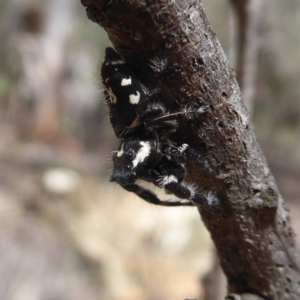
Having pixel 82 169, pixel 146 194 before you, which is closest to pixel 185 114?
pixel 146 194

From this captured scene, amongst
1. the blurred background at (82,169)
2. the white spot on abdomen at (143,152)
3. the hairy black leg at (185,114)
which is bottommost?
the hairy black leg at (185,114)

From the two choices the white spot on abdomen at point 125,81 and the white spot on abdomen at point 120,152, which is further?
the white spot on abdomen at point 120,152

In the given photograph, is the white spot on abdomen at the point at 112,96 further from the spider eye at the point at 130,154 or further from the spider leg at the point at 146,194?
the spider leg at the point at 146,194

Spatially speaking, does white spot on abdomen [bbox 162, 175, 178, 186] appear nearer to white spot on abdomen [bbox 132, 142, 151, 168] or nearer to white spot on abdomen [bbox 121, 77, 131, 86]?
white spot on abdomen [bbox 132, 142, 151, 168]

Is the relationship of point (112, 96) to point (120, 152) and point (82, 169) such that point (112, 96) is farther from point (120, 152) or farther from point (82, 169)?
point (82, 169)

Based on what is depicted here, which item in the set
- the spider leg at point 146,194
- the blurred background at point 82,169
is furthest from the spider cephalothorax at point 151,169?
the blurred background at point 82,169

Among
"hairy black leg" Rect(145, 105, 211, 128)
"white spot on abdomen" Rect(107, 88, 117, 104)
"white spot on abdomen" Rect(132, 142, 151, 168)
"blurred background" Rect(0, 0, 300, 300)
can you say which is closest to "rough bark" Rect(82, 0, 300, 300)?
"hairy black leg" Rect(145, 105, 211, 128)
